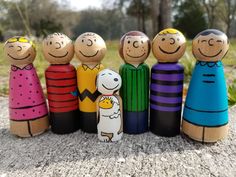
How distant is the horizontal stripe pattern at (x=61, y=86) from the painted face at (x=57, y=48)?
56mm

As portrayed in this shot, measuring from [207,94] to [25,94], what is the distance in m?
1.00

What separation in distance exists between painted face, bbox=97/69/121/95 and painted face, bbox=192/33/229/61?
44cm

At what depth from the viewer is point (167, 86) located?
1368 millimetres

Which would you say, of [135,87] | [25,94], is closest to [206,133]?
[135,87]

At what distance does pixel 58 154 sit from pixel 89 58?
1.76 ft

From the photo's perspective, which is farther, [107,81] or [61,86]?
[61,86]

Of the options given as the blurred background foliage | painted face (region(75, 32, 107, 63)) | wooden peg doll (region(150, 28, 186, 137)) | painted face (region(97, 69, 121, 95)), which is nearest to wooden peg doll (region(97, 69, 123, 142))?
painted face (region(97, 69, 121, 95))

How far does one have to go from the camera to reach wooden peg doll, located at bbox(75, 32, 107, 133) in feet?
4.47

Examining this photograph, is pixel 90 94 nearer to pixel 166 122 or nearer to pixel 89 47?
pixel 89 47

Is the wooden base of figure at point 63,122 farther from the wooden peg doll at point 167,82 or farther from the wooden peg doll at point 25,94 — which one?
the wooden peg doll at point 167,82

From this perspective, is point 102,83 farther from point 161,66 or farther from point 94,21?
point 94,21

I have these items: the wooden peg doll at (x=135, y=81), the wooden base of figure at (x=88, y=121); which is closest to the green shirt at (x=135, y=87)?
the wooden peg doll at (x=135, y=81)

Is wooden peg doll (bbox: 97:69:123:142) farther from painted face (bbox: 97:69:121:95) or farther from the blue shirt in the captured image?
the blue shirt

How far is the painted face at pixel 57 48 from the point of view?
1363 millimetres
